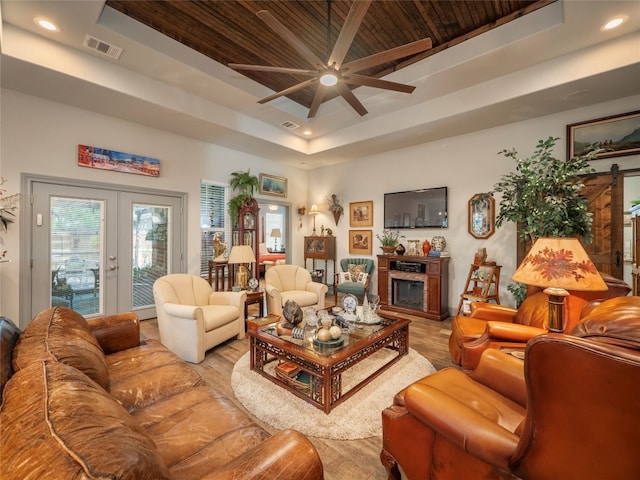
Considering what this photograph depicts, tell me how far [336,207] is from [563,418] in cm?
555

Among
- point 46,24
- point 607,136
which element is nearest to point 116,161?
point 46,24

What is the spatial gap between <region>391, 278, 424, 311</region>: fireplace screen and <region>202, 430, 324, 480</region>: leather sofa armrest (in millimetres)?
4171

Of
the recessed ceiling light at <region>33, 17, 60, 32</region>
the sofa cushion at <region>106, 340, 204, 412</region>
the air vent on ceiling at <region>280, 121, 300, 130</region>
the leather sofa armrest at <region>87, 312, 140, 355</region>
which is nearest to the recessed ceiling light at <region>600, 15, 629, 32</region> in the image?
the air vent on ceiling at <region>280, 121, 300, 130</region>

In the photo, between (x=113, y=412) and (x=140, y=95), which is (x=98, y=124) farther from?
(x=113, y=412)

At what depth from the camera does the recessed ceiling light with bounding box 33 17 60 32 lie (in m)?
2.59

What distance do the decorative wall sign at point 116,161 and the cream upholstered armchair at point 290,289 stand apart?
2.47 metres

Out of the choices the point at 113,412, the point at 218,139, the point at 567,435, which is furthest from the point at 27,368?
the point at 218,139

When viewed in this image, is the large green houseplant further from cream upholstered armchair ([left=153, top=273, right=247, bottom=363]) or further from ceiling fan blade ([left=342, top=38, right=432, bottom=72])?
cream upholstered armchair ([left=153, top=273, right=247, bottom=363])

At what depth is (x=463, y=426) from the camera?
1.07 m

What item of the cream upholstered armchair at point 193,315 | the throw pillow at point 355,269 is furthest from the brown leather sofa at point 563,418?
the throw pillow at point 355,269

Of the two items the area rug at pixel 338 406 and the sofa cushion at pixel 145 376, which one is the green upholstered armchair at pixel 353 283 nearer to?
the area rug at pixel 338 406

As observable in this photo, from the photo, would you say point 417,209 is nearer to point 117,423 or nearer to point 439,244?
point 439,244

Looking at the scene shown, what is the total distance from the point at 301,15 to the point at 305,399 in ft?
12.2

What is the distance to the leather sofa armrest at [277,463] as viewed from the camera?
85 centimetres
